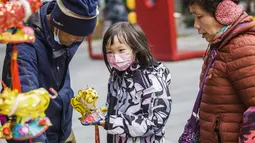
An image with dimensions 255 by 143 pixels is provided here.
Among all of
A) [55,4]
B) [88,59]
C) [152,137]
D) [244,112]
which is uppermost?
[55,4]

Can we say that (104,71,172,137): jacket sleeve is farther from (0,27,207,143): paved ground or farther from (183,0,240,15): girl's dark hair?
(0,27,207,143): paved ground

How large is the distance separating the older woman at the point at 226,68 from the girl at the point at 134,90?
0.74 ft

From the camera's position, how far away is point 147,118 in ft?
8.59

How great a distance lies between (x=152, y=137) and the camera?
272cm

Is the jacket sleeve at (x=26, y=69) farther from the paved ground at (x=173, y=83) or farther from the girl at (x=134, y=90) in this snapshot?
the paved ground at (x=173, y=83)

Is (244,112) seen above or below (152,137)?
above

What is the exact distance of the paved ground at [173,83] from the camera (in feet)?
17.5

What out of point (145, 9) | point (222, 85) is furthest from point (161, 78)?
point (145, 9)

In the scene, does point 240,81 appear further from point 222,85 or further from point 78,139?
point 78,139

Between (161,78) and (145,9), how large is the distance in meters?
6.29

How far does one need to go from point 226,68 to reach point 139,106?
18.7 inches

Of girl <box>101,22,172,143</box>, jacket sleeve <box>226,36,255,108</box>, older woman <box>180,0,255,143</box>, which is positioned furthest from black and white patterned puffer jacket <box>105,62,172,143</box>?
jacket sleeve <box>226,36,255,108</box>

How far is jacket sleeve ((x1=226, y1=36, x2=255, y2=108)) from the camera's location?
93.0 inches

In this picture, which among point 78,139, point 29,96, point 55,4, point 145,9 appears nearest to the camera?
point 29,96
